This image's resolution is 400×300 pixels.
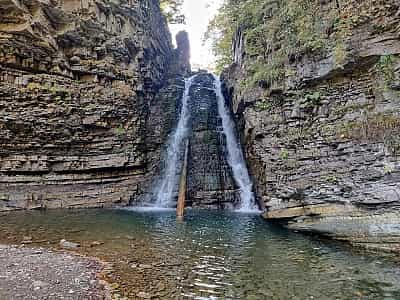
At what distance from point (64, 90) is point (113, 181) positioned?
Answer: 5099mm

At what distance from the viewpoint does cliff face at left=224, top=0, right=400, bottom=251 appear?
842cm

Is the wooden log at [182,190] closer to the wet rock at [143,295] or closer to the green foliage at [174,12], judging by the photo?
the wet rock at [143,295]

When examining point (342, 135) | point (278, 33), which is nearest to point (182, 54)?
point (278, 33)

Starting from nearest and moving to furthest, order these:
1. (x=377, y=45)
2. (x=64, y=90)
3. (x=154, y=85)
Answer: (x=377, y=45), (x=64, y=90), (x=154, y=85)

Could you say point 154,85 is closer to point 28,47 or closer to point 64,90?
point 64,90

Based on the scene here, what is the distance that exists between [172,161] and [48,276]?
460 inches

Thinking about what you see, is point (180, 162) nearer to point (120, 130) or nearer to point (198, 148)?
point (198, 148)

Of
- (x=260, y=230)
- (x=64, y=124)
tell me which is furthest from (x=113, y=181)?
(x=260, y=230)

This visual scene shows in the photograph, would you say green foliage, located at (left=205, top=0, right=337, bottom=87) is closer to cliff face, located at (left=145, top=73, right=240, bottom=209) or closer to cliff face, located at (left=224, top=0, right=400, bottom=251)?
cliff face, located at (left=224, top=0, right=400, bottom=251)

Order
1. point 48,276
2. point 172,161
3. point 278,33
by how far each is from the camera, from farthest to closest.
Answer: point 172,161, point 278,33, point 48,276

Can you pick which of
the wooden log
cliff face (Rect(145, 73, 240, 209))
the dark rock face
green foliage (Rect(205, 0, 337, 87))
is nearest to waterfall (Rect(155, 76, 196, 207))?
cliff face (Rect(145, 73, 240, 209))

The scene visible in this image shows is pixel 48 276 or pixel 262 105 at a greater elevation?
pixel 262 105

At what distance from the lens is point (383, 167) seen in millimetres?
8516

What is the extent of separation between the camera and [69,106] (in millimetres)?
15031
